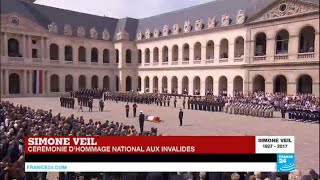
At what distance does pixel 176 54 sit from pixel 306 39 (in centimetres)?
2234

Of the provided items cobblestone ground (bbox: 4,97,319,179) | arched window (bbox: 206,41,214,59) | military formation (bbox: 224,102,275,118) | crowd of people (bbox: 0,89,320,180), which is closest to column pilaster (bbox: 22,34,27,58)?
cobblestone ground (bbox: 4,97,319,179)

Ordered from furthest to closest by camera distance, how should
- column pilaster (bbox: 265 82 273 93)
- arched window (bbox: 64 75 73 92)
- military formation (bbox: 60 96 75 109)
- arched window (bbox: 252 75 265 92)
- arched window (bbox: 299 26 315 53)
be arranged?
arched window (bbox: 252 75 265 92) → column pilaster (bbox: 265 82 273 93) → arched window (bbox: 64 75 73 92) → military formation (bbox: 60 96 75 109) → arched window (bbox: 299 26 315 53)

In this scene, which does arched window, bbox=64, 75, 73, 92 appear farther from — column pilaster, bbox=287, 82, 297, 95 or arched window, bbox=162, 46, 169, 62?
column pilaster, bbox=287, 82, 297, 95

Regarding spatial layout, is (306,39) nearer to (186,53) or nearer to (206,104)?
(206,104)

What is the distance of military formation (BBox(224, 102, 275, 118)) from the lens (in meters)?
19.6

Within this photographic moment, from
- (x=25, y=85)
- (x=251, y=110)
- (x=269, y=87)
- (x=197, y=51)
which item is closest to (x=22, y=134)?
(x=25, y=85)

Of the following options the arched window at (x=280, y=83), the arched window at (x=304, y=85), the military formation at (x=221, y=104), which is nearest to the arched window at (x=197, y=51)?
the arched window at (x=280, y=83)

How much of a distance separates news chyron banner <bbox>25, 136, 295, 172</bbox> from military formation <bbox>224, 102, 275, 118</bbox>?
477 inches

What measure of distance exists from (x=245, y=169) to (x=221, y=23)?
38127 millimetres

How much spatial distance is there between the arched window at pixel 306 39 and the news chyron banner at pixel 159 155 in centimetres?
1590

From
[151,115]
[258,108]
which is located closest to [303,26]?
[258,108]

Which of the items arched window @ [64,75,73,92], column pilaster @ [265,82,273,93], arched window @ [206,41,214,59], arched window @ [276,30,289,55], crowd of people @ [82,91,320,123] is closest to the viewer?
crowd of people @ [82,91,320,123]

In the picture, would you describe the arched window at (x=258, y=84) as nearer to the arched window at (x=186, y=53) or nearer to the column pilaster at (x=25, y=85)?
the arched window at (x=186, y=53)

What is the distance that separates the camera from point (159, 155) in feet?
23.8
